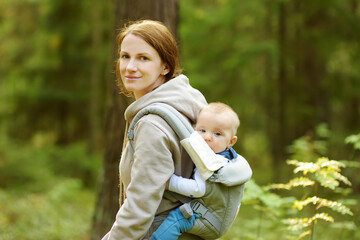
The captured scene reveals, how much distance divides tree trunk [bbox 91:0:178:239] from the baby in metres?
2.40

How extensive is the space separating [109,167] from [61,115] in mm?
12950

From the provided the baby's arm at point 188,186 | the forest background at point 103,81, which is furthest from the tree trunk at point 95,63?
the baby's arm at point 188,186

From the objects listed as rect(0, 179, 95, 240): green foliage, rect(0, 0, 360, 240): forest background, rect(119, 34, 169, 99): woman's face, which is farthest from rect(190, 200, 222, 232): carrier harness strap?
rect(0, 0, 360, 240): forest background

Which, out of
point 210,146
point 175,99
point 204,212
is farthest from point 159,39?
point 204,212

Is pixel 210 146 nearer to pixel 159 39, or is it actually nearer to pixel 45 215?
pixel 159 39

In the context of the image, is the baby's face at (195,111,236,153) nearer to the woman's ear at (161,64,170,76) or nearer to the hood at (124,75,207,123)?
the hood at (124,75,207,123)

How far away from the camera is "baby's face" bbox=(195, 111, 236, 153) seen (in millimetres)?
2289

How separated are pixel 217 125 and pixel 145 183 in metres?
0.52

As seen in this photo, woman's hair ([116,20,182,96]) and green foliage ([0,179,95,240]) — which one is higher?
woman's hair ([116,20,182,96])

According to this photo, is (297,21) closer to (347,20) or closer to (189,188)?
(347,20)

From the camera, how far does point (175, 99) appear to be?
7.73 ft

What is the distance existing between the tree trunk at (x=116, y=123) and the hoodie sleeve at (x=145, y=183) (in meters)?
2.51

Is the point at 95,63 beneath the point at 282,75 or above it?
above

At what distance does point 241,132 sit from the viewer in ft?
61.6
